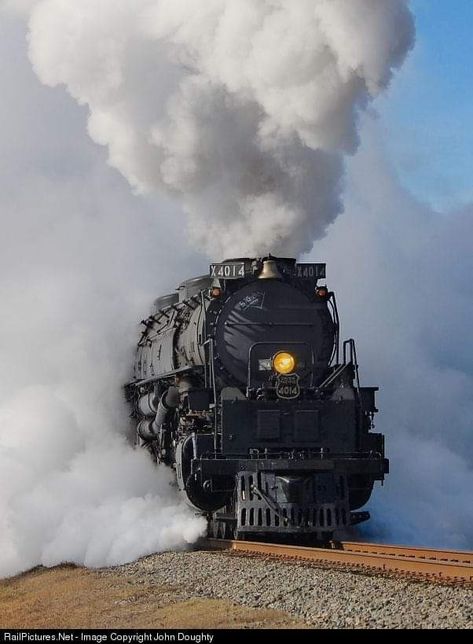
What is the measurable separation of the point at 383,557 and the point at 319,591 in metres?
1.70

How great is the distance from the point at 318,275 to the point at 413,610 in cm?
793

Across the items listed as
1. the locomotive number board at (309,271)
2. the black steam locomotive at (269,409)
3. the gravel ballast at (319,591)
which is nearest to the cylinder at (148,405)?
the black steam locomotive at (269,409)

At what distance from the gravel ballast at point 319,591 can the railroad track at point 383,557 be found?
1.38ft

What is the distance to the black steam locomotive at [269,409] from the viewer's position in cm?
1369

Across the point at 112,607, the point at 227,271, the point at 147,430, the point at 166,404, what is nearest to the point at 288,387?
the point at 227,271

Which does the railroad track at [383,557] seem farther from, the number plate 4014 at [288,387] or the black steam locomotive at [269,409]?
the number plate 4014 at [288,387]

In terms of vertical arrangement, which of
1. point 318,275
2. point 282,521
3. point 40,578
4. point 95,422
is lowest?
point 40,578

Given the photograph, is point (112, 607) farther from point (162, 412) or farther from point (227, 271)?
point (162, 412)

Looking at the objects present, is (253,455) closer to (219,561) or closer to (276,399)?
(276,399)

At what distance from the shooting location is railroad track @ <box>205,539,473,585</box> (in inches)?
378

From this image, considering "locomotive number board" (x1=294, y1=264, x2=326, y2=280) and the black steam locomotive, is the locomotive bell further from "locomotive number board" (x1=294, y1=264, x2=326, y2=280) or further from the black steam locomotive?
"locomotive number board" (x1=294, y1=264, x2=326, y2=280)

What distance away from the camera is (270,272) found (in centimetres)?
1497
